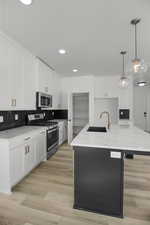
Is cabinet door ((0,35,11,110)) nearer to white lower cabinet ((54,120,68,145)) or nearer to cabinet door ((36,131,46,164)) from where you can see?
cabinet door ((36,131,46,164))

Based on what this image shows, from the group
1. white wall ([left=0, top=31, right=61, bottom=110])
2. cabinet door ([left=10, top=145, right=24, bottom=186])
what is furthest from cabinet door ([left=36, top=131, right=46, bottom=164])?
white wall ([left=0, top=31, right=61, bottom=110])

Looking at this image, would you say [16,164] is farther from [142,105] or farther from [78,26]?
[142,105]

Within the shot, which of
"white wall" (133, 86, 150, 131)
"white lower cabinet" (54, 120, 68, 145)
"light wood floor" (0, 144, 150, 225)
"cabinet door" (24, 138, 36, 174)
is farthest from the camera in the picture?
"white wall" (133, 86, 150, 131)

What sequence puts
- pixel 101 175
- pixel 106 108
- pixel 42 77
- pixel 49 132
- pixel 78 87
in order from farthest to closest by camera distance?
1. pixel 106 108
2. pixel 78 87
3. pixel 42 77
4. pixel 49 132
5. pixel 101 175

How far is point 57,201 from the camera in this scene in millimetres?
1915

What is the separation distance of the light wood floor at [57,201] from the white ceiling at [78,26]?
2641mm

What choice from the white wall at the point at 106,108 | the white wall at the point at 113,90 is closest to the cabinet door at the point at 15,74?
the white wall at the point at 113,90

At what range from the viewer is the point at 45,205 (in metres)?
1.83

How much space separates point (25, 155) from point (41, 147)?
65 centimetres

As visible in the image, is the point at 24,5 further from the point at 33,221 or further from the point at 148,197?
the point at 148,197

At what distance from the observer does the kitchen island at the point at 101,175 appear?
5.20ft

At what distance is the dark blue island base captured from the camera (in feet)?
5.26

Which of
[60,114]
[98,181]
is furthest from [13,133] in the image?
[60,114]

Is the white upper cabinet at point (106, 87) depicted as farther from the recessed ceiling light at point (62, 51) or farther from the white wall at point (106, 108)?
the recessed ceiling light at point (62, 51)
